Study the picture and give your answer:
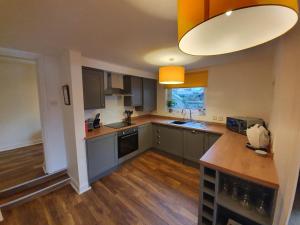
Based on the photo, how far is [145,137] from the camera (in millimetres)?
3318

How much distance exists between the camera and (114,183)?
2314mm

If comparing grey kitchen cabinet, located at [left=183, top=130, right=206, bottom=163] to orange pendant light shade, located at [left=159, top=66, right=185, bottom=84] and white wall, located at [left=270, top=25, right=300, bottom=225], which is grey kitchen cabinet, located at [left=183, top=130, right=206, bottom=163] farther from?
white wall, located at [left=270, top=25, right=300, bottom=225]

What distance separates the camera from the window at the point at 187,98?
3.28 metres

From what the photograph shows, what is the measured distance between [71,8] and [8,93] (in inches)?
157

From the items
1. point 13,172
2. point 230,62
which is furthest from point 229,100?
point 13,172

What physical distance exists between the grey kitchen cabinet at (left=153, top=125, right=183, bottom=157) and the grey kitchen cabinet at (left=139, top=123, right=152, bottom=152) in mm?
143

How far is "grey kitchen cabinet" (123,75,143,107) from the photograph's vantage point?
3.27 meters

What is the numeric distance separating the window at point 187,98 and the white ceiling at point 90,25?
5.38 feet

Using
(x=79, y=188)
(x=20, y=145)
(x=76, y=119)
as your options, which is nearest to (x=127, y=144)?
(x=79, y=188)

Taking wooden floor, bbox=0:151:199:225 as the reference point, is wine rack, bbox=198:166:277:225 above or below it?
above

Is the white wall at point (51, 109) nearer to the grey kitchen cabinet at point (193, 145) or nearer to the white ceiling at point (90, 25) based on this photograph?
the white ceiling at point (90, 25)

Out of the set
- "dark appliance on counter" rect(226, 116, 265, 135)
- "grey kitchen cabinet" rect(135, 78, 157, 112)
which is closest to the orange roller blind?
"grey kitchen cabinet" rect(135, 78, 157, 112)

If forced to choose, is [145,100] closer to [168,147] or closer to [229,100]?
[168,147]

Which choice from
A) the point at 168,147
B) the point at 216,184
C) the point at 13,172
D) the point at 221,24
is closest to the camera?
the point at 221,24
